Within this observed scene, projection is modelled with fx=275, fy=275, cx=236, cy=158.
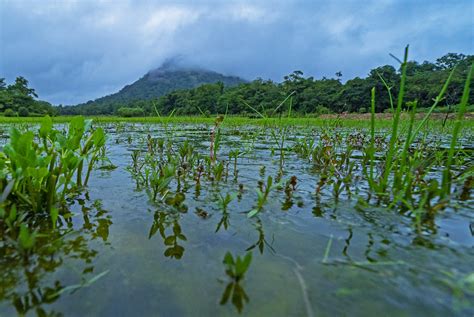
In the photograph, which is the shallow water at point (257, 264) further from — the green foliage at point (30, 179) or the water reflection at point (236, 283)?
the green foliage at point (30, 179)

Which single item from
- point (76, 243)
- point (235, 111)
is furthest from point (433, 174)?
point (235, 111)

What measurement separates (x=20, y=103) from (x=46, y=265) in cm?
5469

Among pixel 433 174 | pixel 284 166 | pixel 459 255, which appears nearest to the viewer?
pixel 459 255

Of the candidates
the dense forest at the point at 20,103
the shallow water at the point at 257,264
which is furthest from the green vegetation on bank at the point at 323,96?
the dense forest at the point at 20,103

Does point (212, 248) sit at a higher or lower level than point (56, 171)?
lower

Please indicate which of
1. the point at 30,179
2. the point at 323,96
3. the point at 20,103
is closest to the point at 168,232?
the point at 30,179

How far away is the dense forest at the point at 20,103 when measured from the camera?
114 feet

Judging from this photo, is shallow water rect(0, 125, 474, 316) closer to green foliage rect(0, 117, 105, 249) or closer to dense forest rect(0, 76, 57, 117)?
green foliage rect(0, 117, 105, 249)

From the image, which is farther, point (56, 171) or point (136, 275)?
point (56, 171)

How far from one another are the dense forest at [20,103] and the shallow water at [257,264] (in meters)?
11.9

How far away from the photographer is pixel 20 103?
1704 inches

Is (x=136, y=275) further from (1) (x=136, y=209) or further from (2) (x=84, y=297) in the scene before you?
(1) (x=136, y=209)

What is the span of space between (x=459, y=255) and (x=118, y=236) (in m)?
1.31

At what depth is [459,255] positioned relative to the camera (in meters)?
0.99
